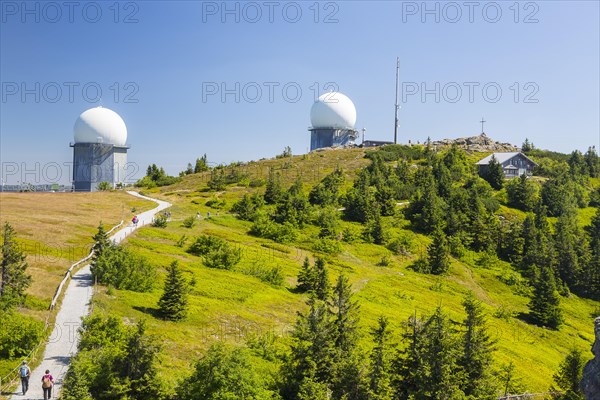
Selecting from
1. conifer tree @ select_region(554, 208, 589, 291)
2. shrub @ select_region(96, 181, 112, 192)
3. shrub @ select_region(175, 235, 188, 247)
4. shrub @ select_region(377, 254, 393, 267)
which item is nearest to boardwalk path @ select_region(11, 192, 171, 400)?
shrub @ select_region(175, 235, 188, 247)

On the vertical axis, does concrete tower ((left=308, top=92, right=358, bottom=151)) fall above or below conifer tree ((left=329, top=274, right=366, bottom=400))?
above

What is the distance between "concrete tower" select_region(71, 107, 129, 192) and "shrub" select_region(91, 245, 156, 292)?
256 feet

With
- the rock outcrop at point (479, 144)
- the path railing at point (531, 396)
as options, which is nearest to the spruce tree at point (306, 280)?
the path railing at point (531, 396)

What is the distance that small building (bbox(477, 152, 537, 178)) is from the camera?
384 feet

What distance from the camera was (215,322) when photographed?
34688mm

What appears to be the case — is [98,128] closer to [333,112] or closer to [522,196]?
[333,112]

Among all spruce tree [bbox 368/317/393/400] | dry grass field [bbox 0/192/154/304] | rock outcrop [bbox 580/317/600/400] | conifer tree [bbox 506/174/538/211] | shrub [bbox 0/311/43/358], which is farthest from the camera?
conifer tree [bbox 506/174/538/211]

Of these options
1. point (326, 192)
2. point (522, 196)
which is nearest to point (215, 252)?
point (326, 192)

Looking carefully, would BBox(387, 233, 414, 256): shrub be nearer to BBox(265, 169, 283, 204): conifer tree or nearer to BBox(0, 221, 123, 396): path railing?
BBox(265, 169, 283, 204): conifer tree

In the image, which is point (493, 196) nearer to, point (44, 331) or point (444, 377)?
point (444, 377)

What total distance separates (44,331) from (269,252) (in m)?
32.9

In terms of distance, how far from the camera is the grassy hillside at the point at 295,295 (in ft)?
110

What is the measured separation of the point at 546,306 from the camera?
55938 millimetres

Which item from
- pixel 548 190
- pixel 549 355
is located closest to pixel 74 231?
pixel 549 355
